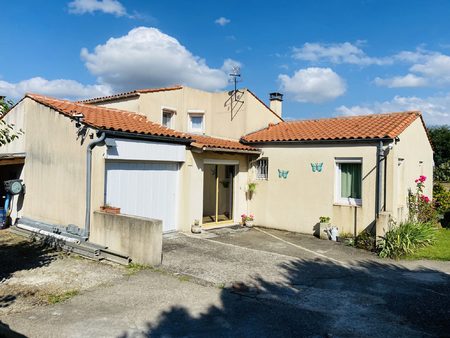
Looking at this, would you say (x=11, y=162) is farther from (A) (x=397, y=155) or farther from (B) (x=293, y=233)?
(A) (x=397, y=155)

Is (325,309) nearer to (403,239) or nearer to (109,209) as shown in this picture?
(403,239)

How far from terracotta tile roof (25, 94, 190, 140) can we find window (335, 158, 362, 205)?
18.7 feet

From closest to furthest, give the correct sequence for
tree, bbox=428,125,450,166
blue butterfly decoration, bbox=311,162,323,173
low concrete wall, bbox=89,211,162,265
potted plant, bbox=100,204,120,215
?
low concrete wall, bbox=89,211,162,265 → potted plant, bbox=100,204,120,215 → blue butterfly decoration, bbox=311,162,323,173 → tree, bbox=428,125,450,166

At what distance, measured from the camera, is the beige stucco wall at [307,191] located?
1262cm

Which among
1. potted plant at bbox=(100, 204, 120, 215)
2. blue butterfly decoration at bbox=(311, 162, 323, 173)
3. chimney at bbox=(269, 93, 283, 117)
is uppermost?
chimney at bbox=(269, 93, 283, 117)

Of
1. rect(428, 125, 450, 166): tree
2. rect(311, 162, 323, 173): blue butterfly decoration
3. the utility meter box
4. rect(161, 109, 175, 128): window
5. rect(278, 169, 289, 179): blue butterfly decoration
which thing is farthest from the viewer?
rect(428, 125, 450, 166): tree

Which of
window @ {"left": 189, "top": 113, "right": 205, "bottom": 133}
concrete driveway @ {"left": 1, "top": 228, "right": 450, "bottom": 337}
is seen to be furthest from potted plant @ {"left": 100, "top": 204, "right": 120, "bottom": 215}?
window @ {"left": 189, "top": 113, "right": 205, "bottom": 133}

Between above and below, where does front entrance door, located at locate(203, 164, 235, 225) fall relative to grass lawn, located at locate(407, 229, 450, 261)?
above

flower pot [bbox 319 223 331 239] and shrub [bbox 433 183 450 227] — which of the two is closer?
flower pot [bbox 319 223 331 239]

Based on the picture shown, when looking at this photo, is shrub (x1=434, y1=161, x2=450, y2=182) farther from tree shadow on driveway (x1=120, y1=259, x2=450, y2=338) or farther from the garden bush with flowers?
tree shadow on driveway (x1=120, y1=259, x2=450, y2=338)

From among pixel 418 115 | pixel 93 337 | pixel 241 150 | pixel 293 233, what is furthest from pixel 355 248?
pixel 93 337

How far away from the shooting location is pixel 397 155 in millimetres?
12766

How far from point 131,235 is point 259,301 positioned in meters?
3.96

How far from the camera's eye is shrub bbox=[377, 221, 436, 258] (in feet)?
Result: 35.5
